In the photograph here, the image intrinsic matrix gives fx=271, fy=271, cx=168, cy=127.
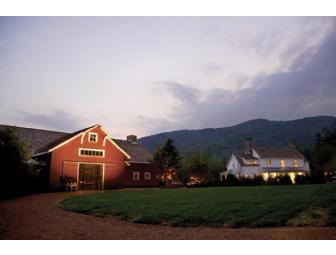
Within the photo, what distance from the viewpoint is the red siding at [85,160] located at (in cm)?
2147

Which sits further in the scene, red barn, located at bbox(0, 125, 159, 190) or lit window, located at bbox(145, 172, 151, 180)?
lit window, located at bbox(145, 172, 151, 180)

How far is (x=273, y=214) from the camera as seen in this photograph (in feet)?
27.5

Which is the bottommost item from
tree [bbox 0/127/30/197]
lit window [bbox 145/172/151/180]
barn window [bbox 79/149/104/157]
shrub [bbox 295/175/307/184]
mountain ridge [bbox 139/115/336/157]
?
shrub [bbox 295/175/307/184]

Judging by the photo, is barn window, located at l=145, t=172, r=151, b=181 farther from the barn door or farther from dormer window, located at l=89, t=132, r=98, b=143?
dormer window, located at l=89, t=132, r=98, b=143

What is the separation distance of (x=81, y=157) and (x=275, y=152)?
34776 millimetres

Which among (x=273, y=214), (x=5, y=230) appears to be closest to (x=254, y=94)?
(x=273, y=214)

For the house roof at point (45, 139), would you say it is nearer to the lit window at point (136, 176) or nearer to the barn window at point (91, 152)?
the lit window at point (136, 176)

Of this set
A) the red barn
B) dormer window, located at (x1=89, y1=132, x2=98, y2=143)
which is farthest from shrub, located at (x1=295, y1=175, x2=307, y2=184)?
dormer window, located at (x1=89, y1=132, x2=98, y2=143)

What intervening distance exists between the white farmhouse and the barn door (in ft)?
87.2

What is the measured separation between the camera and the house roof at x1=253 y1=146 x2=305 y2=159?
45.0 metres

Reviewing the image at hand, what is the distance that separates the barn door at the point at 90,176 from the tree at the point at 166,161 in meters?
7.62

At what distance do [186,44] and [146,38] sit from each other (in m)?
2.19

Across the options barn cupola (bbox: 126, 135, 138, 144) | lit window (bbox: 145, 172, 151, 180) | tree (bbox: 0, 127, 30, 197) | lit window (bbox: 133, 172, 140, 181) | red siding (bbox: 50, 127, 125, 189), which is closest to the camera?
tree (bbox: 0, 127, 30, 197)
